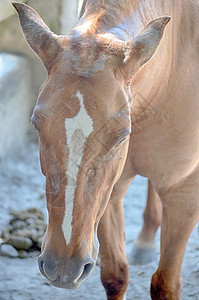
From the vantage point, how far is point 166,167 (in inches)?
89.3

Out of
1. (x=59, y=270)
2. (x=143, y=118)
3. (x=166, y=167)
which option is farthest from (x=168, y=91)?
(x=59, y=270)

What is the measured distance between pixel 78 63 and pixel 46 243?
51 cm

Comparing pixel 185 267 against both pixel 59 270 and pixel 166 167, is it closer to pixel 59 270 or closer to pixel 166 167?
pixel 166 167

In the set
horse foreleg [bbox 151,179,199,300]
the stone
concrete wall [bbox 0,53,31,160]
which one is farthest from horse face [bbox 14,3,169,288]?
concrete wall [bbox 0,53,31,160]

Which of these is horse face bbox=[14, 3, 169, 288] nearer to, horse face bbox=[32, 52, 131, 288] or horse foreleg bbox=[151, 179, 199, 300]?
horse face bbox=[32, 52, 131, 288]

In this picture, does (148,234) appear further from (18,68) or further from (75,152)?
(75,152)

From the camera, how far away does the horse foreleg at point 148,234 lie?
10.7 ft

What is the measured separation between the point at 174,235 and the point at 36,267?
99 centimetres

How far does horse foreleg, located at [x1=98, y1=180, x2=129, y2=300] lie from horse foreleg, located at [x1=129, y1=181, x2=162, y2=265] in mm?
583

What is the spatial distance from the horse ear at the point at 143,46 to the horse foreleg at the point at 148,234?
163cm

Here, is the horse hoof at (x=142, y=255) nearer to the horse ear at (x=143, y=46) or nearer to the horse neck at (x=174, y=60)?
the horse neck at (x=174, y=60)

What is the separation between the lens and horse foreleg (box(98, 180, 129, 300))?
2.63m

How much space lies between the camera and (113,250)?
2650 millimetres

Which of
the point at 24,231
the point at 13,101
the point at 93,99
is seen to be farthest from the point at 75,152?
the point at 13,101
